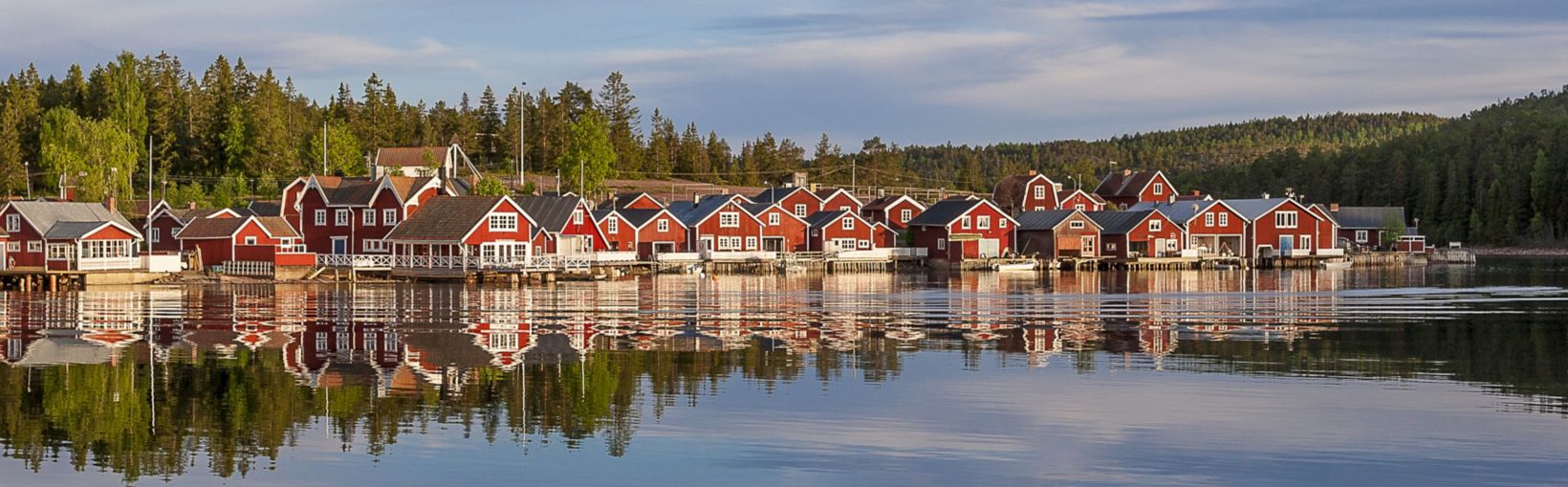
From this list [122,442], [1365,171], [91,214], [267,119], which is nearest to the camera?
[122,442]

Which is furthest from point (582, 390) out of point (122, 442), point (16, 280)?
point (16, 280)

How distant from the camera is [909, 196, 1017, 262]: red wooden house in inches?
3482

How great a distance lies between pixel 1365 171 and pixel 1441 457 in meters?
157

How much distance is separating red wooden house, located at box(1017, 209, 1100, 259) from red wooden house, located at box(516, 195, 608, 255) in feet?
85.7

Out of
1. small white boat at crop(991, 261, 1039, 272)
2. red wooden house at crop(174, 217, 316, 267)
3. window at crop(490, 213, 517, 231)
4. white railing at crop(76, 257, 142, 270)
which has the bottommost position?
small white boat at crop(991, 261, 1039, 272)

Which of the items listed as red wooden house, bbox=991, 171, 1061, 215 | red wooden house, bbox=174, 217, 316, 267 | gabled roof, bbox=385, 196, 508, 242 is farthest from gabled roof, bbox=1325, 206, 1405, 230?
red wooden house, bbox=174, 217, 316, 267

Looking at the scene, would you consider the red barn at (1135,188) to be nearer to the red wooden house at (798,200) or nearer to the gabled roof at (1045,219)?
the gabled roof at (1045,219)

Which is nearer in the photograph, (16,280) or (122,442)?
(122,442)

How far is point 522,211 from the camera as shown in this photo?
69812 mm

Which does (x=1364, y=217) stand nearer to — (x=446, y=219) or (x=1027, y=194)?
(x=1027, y=194)

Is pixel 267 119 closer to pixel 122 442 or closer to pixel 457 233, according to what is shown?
pixel 457 233

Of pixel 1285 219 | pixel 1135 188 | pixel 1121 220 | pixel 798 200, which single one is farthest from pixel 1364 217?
pixel 798 200

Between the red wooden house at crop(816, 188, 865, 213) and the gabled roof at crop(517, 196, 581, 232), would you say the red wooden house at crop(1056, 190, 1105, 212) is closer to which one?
the red wooden house at crop(816, 188, 865, 213)

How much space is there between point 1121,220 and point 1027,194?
18.6m
